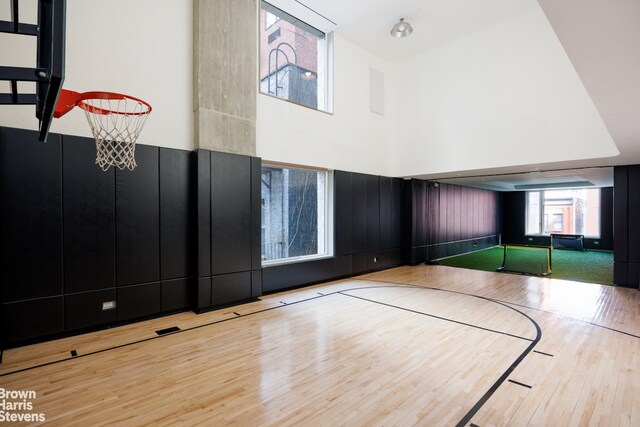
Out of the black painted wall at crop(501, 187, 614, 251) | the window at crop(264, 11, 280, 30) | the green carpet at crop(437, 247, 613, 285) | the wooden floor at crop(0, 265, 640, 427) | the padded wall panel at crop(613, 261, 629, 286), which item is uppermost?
the window at crop(264, 11, 280, 30)

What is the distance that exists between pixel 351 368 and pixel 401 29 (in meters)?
6.82

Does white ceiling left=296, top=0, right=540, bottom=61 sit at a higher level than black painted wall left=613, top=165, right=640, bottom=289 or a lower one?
higher

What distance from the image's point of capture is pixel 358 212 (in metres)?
7.67

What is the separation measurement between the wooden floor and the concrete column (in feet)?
9.45

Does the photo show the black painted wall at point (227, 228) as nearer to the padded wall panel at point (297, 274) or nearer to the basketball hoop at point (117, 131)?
the padded wall panel at point (297, 274)

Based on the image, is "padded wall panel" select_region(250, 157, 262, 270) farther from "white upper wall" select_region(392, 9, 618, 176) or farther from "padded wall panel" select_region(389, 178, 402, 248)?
"white upper wall" select_region(392, 9, 618, 176)

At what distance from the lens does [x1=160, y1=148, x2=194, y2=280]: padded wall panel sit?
182 inches

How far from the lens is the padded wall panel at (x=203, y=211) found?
4809mm

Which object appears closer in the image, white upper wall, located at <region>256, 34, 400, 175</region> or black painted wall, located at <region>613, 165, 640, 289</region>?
white upper wall, located at <region>256, 34, 400, 175</region>

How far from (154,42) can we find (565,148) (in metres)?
7.55

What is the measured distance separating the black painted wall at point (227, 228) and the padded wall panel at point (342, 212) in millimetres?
2158

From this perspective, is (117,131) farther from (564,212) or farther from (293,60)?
(564,212)

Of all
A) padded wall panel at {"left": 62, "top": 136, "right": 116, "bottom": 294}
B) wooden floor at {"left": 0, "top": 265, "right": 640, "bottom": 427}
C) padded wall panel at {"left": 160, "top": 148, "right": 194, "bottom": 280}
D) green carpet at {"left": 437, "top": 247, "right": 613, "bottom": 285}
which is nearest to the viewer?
wooden floor at {"left": 0, "top": 265, "right": 640, "bottom": 427}

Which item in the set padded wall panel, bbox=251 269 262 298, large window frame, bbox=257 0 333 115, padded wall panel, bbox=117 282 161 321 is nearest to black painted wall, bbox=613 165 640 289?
large window frame, bbox=257 0 333 115
